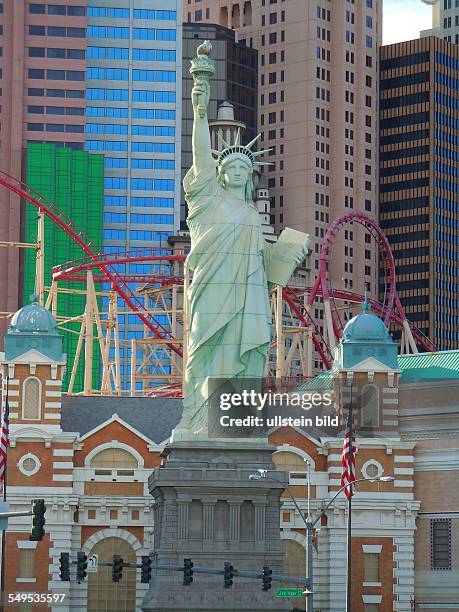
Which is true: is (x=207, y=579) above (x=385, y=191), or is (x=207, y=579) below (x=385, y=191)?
below

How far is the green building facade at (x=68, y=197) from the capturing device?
17100 centimetres

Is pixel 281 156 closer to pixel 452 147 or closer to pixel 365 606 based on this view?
pixel 452 147

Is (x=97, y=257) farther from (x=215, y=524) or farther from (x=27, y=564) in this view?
(x=215, y=524)

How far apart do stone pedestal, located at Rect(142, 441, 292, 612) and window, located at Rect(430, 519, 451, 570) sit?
10983 mm

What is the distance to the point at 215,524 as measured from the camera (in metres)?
84.4

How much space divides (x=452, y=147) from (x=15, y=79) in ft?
139

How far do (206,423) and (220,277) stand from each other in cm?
619

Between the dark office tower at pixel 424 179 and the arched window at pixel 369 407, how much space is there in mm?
94333

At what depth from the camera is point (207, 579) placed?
83312mm

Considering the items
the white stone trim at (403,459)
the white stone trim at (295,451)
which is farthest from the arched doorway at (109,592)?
the white stone trim at (403,459)

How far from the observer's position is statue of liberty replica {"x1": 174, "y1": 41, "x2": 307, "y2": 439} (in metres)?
86.2

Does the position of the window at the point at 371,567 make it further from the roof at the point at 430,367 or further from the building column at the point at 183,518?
the building column at the point at 183,518

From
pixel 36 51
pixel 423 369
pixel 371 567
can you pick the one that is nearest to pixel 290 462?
pixel 371 567

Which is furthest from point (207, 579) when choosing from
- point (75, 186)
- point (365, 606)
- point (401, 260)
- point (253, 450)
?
point (401, 260)
